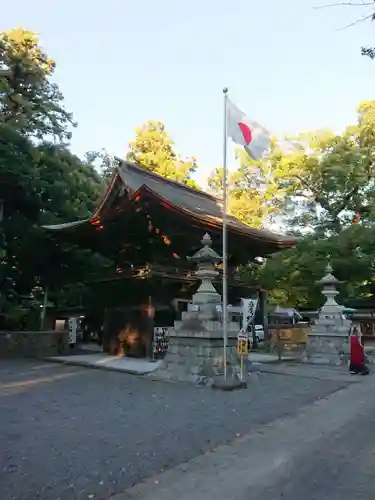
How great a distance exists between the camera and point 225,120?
8453 millimetres

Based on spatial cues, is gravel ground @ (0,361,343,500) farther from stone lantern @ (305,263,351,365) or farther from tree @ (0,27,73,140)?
tree @ (0,27,73,140)

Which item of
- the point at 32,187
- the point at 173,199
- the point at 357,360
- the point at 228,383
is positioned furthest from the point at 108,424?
the point at 32,187

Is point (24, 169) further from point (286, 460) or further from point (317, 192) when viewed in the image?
point (317, 192)

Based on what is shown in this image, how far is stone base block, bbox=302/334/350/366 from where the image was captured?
13547 mm

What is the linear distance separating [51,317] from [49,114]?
9.33 meters

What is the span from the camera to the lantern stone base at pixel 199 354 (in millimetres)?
9062

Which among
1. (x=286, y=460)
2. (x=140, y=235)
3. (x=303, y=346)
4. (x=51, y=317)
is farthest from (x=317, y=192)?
(x=286, y=460)

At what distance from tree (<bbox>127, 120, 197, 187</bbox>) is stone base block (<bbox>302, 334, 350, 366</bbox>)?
15663 millimetres

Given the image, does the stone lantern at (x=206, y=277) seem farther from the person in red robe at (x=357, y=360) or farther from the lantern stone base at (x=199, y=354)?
the person in red robe at (x=357, y=360)

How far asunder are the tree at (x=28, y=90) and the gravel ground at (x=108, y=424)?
40.1ft

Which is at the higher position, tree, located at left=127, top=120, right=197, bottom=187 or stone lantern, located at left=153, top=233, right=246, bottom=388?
tree, located at left=127, top=120, right=197, bottom=187

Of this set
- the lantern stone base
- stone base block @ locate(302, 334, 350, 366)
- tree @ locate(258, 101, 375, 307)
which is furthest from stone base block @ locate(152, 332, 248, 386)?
tree @ locate(258, 101, 375, 307)

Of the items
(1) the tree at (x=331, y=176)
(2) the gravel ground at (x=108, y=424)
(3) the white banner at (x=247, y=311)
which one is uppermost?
(1) the tree at (x=331, y=176)

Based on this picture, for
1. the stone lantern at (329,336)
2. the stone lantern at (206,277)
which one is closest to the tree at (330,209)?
the stone lantern at (329,336)
